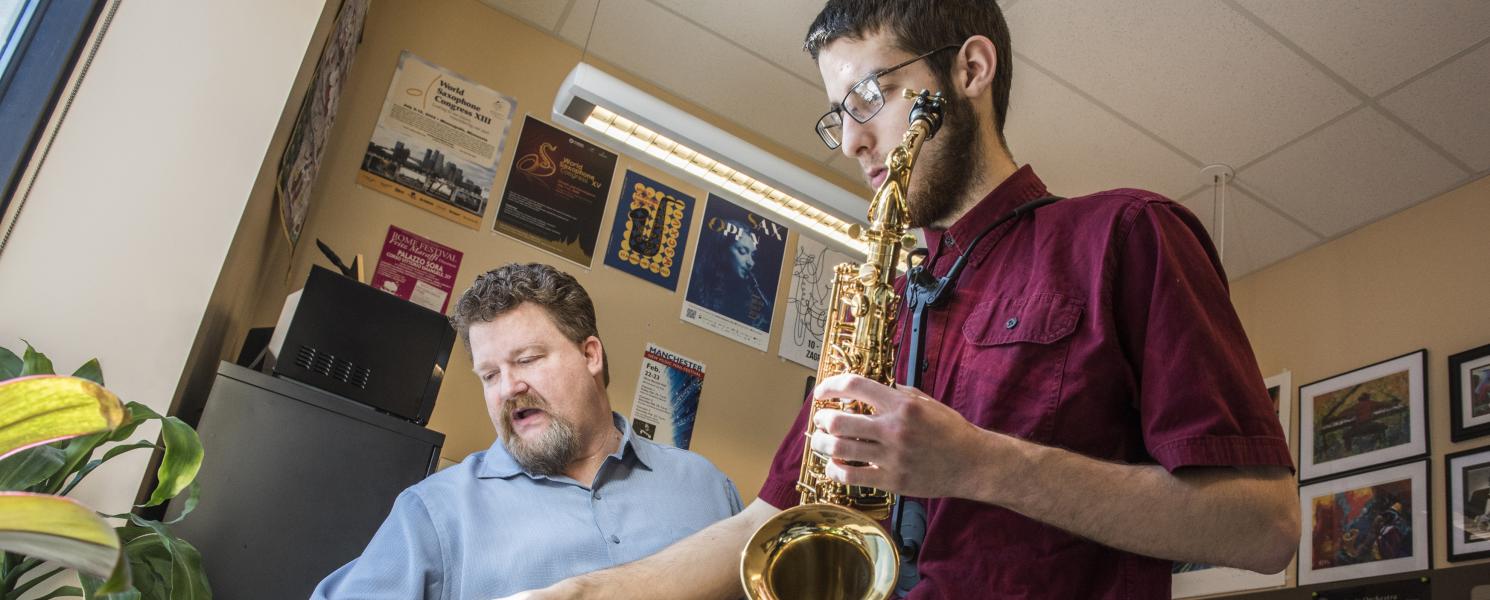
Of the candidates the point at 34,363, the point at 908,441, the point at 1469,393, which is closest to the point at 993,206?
the point at 908,441

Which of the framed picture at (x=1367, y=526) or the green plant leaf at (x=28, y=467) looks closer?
the green plant leaf at (x=28, y=467)

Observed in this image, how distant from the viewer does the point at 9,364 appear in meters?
1.79

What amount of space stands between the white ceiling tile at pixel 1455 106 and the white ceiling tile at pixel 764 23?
198cm

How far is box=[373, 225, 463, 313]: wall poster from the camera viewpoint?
3.43 metres

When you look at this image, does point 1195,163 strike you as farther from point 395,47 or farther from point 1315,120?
point 395,47

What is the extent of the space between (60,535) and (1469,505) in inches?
153

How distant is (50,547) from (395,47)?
3.34 metres

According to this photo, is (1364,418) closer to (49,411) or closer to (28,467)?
(28,467)

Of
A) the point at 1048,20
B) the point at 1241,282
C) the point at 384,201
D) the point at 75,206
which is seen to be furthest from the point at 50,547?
the point at 1241,282

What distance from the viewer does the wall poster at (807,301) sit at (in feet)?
14.2

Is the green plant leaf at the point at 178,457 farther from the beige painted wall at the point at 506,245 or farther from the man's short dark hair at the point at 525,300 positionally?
the beige painted wall at the point at 506,245

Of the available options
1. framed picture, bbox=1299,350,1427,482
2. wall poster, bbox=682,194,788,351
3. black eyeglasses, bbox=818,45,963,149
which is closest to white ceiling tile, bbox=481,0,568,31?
wall poster, bbox=682,194,788,351

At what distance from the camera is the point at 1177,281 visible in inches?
42.3

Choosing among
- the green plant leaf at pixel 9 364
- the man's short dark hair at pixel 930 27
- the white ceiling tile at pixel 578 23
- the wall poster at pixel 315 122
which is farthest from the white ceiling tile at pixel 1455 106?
the green plant leaf at pixel 9 364
